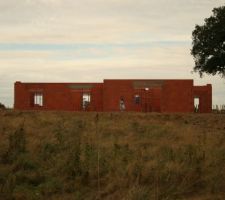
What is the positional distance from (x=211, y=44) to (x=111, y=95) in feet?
27.8

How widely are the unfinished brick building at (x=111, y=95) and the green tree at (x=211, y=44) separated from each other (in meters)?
2.68

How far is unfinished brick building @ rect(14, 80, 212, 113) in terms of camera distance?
3831 centimetres

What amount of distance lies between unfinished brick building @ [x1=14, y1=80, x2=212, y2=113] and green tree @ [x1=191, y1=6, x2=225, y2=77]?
268 cm

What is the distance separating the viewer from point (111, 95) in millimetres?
38500

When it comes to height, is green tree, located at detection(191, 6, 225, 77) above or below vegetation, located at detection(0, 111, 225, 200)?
above

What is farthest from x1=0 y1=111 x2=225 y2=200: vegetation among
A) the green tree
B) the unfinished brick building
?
the unfinished brick building

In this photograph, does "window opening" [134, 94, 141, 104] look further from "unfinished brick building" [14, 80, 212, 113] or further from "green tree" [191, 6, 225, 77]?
"green tree" [191, 6, 225, 77]

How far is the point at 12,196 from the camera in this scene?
8.70m

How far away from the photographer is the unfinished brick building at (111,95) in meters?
38.3

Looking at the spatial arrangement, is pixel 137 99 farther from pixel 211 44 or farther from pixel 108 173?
pixel 108 173

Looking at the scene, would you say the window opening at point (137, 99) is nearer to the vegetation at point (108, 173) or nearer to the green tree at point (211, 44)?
the green tree at point (211, 44)

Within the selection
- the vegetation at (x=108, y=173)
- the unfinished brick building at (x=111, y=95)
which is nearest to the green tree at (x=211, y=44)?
the unfinished brick building at (x=111, y=95)

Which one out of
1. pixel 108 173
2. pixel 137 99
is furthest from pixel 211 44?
pixel 108 173

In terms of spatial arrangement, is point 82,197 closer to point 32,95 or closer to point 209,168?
point 209,168
